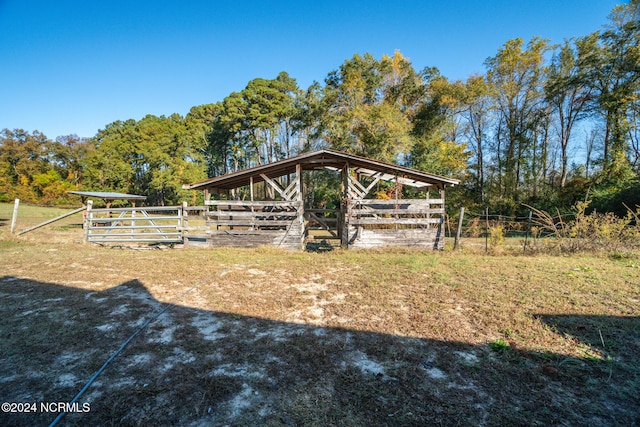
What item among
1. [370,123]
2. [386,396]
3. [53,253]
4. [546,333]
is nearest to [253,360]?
[386,396]

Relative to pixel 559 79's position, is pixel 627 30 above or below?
above

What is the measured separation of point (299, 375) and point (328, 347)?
635mm

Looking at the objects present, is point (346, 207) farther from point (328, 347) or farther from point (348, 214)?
point (328, 347)

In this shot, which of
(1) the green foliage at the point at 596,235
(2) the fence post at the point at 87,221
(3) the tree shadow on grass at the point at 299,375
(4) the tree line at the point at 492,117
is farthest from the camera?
(4) the tree line at the point at 492,117

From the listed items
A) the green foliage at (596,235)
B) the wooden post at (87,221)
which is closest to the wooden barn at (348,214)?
the green foliage at (596,235)

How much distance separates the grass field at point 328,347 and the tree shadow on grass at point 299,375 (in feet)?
0.05

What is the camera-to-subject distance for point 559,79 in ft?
64.3

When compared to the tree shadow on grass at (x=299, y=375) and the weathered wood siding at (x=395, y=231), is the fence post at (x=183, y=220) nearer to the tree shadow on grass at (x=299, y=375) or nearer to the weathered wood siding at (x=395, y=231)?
the weathered wood siding at (x=395, y=231)

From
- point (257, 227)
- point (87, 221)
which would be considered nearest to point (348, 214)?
point (257, 227)

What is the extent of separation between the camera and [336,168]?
11328mm

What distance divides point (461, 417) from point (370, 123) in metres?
20.7

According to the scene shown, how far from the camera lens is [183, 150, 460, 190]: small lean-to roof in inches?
379

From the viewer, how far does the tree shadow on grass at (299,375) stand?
2.27 metres

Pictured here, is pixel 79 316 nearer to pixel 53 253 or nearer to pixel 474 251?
pixel 53 253
